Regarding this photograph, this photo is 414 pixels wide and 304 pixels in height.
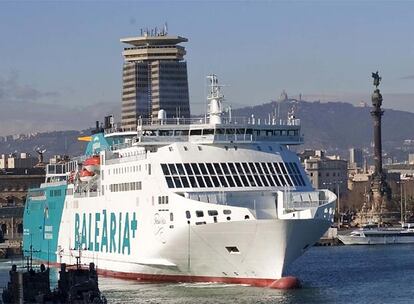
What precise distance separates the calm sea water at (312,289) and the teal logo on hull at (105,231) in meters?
1.63

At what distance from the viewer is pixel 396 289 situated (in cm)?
6028

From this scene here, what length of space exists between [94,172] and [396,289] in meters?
16.7

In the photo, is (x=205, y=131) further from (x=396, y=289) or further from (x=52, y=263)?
(x=52, y=263)

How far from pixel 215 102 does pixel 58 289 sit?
16.2 metres

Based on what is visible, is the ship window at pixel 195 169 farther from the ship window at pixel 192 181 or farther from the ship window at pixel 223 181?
the ship window at pixel 223 181

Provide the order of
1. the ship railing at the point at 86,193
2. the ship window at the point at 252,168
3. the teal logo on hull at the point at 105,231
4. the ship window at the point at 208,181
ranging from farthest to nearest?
the ship railing at the point at 86,193
the teal logo on hull at the point at 105,231
the ship window at the point at 252,168
the ship window at the point at 208,181

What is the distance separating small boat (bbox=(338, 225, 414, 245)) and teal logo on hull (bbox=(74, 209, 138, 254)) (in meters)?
43.4

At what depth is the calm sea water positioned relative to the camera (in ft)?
179

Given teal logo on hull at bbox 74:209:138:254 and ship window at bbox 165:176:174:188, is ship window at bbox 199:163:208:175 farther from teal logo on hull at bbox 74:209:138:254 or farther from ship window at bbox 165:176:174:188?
teal logo on hull at bbox 74:209:138:254

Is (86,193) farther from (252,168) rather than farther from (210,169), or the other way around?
(252,168)

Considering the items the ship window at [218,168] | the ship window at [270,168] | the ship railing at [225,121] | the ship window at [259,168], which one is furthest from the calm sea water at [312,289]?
the ship railing at [225,121]

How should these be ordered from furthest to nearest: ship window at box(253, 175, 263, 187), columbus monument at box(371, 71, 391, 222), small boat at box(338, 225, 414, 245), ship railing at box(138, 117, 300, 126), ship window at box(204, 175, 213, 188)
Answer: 1. columbus monument at box(371, 71, 391, 222)
2. small boat at box(338, 225, 414, 245)
3. ship railing at box(138, 117, 300, 126)
4. ship window at box(253, 175, 263, 187)
5. ship window at box(204, 175, 213, 188)

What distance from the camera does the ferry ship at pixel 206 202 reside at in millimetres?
56500

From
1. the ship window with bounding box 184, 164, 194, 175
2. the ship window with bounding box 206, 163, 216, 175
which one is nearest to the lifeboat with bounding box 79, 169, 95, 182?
the ship window with bounding box 184, 164, 194, 175
